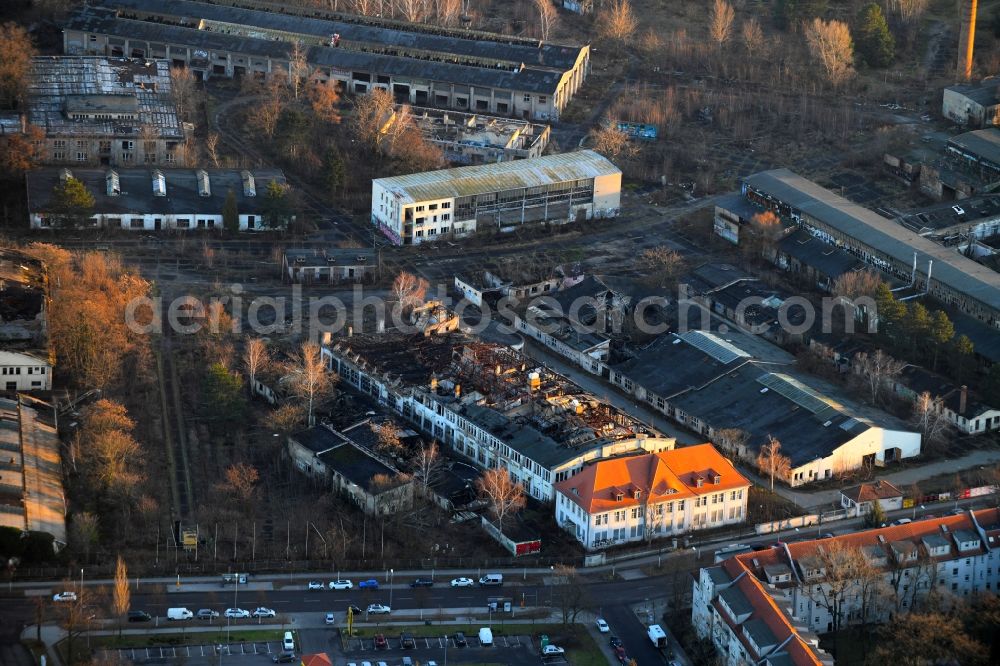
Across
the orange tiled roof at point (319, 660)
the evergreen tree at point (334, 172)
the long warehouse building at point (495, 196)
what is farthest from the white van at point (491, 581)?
the evergreen tree at point (334, 172)

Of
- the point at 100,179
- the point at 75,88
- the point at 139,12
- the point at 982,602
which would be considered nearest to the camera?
the point at 982,602

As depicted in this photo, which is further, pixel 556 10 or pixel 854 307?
pixel 556 10

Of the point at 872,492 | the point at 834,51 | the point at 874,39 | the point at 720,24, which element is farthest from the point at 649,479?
the point at 720,24

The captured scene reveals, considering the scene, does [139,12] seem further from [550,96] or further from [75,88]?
[550,96]

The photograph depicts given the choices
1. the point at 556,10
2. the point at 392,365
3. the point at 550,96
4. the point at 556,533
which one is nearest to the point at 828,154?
the point at 550,96

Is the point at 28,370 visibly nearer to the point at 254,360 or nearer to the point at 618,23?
the point at 254,360

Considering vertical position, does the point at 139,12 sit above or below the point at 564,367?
above

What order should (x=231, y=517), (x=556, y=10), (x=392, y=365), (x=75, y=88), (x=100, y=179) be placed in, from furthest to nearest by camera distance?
(x=556, y=10) → (x=75, y=88) → (x=100, y=179) → (x=392, y=365) → (x=231, y=517)
